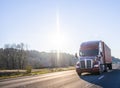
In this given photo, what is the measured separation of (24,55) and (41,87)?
A: 121302 millimetres

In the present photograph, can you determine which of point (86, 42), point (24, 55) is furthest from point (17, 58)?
point (86, 42)

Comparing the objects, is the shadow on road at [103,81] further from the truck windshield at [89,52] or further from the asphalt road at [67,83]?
the truck windshield at [89,52]

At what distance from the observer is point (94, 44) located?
1248 inches

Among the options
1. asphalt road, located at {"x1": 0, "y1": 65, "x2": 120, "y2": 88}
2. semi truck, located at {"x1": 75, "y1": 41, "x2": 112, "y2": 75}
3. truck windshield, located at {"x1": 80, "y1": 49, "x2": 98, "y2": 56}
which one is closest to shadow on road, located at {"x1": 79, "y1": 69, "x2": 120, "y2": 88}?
asphalt road, located at {"x1": 0, "y1": 65, "x2": 120, "y2": 88}

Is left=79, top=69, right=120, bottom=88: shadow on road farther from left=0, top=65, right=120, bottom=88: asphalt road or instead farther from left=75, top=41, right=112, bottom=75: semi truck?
left=75, top=41, right=112, bottom=75: semi truck

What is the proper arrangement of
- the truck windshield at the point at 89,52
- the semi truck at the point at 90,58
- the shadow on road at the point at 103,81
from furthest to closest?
the truck windshield at the point at 89,52 → the semi truck at the point at 90,58 → the shadow on road at the point at 103,81

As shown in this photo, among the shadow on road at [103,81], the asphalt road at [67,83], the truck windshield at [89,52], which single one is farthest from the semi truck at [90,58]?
the asphalt road at [67,83]

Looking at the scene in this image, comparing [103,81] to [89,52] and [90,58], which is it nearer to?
[90,58]

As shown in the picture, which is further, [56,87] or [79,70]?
[79,70]

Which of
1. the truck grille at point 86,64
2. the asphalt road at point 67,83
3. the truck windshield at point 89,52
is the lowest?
the asphalt road at point 67,83

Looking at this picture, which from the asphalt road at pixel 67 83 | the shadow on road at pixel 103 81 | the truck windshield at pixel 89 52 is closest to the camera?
the shadow on road at pixel 103 81

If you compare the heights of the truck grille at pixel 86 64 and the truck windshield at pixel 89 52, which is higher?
the truck windshield at pixel 89 52

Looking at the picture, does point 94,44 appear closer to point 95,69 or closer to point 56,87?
point 95,69

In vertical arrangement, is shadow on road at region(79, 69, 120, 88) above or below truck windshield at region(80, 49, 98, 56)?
below
